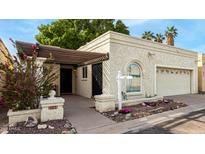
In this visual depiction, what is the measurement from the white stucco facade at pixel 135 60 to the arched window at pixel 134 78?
0.24 meters

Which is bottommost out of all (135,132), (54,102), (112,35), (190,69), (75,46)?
(135,132)

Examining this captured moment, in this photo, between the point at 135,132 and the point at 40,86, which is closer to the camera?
the point at 135,132

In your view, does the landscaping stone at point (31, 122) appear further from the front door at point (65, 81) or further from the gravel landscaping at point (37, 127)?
the front door at point (65, 81)

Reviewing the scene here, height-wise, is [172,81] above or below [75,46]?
below

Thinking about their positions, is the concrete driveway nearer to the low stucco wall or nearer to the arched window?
the low stucco wall

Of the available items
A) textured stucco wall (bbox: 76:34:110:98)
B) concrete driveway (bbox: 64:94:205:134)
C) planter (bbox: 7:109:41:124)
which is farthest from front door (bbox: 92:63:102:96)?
planter (bbox: 7:109:41:124)

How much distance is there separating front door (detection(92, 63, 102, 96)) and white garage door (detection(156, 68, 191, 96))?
492cm

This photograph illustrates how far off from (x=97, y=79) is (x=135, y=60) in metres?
2.81
